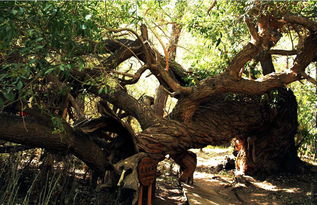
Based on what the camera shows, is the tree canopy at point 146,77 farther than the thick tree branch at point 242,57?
No

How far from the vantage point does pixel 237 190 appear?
7207mm

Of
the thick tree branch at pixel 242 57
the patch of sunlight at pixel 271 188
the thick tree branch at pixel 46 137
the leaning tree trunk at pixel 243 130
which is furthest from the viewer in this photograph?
the patch of sunlight at pixel 271 188

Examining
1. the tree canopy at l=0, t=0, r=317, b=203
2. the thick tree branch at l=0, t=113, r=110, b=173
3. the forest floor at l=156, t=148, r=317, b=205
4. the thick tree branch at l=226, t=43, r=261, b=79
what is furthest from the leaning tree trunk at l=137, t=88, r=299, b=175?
the thick tree branch at l=226, t=43, r=261, b=79

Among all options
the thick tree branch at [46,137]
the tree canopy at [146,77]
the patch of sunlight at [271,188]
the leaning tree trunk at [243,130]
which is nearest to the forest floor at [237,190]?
the patch of sunlight at [271,188]

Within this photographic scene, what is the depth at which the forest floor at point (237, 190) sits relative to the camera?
250 inches

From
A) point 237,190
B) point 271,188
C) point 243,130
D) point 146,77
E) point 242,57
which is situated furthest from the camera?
Answer: point 271,188

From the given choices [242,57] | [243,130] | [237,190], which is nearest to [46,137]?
[242,57]

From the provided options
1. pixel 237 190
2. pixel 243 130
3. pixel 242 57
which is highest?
pixel 242 57

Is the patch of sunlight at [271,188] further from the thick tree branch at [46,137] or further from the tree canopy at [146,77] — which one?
the thick tree branch at [46,137]

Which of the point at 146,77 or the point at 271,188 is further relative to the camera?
the point at 271,188

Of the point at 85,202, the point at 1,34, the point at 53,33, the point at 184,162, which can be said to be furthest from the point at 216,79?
the point at 1,34

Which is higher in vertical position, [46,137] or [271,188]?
[46,137]

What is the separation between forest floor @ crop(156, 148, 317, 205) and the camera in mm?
6344

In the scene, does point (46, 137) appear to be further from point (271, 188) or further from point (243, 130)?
point (271, 188)
